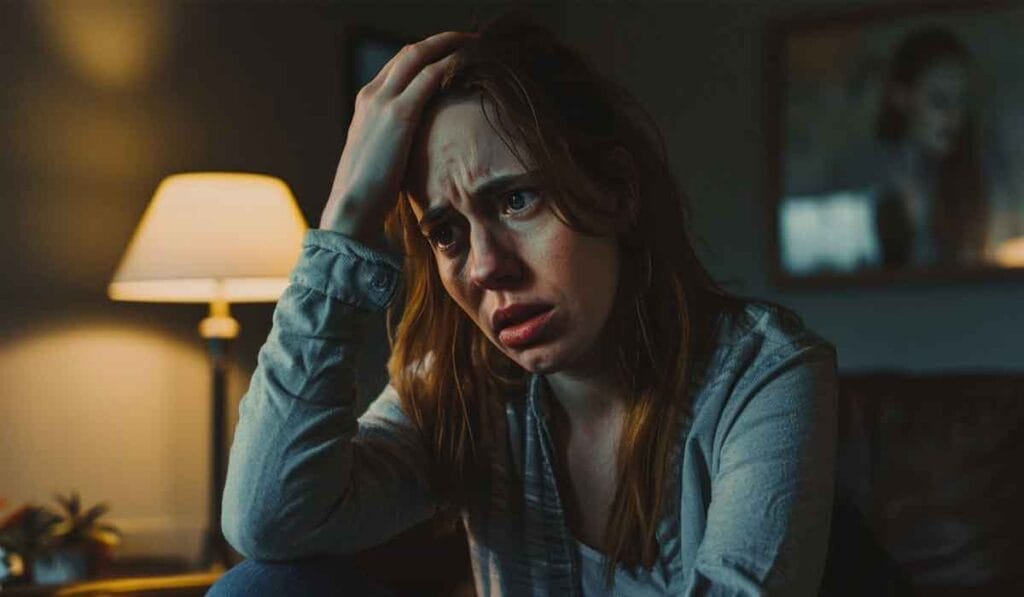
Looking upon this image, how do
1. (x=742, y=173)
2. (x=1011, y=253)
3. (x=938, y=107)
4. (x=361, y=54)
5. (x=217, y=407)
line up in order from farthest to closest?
(x=742, y=173) < (x=938, y=107) < (x=1011, y=253) < (x=361, y=54) < (x=217, y=407)

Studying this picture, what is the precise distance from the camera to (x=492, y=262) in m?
1.10

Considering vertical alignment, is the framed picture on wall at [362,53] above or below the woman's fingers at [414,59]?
above

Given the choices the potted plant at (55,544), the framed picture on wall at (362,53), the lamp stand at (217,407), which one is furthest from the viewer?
the framed picture on wall at (362,53)

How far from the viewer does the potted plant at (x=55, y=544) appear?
212 centimetres

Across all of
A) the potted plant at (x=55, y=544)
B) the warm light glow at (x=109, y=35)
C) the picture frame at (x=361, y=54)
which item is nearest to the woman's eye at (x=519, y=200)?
Result: the potted plant at (x=55, y=544)

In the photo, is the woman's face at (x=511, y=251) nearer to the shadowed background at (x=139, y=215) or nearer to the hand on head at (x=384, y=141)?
the hand on head at (x=384, y=141)

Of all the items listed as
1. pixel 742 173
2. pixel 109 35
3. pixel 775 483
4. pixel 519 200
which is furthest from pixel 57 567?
pixel 742 173

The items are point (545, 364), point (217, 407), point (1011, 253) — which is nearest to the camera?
point (545, 364)

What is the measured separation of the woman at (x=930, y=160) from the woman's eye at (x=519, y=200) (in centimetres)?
266

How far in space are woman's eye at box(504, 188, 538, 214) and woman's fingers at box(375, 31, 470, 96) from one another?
0.54 ft

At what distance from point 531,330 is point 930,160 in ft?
8.93

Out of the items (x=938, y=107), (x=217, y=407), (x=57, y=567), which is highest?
(x=938, y=107)

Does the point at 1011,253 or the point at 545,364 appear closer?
the point at 545,364

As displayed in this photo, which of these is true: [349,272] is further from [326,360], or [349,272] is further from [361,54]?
[361,54]
